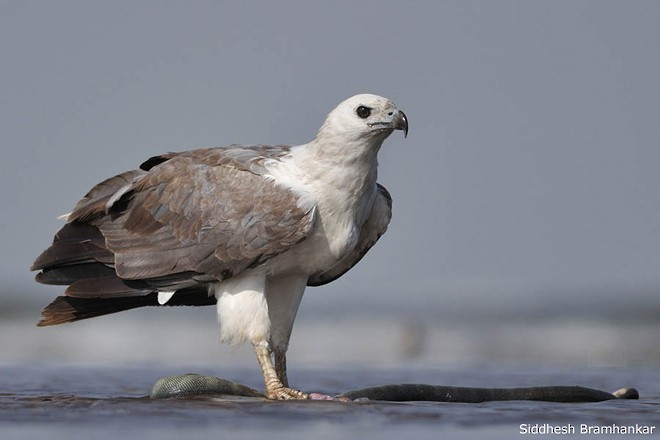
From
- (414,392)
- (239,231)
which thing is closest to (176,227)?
(239,231)

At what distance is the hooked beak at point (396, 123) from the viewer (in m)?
12.6

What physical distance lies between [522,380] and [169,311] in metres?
18.4

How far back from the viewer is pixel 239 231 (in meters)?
12.8

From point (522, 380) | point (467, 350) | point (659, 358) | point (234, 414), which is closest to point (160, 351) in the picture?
point (467, 350)

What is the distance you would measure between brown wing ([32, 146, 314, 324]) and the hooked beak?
2.84 ft

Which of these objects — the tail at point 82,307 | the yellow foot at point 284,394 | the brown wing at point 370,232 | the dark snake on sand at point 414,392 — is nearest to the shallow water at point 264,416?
the dark snake on sand at point 414,392

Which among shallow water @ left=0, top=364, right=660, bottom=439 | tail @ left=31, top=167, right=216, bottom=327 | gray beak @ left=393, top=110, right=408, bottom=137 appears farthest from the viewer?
tail @ left=31, top=167, right=216, bottom=327

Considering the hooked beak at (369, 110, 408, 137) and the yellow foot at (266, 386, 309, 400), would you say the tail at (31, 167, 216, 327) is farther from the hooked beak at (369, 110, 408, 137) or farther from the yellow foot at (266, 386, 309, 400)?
the hooked beak at (369, 110, 408, 137)

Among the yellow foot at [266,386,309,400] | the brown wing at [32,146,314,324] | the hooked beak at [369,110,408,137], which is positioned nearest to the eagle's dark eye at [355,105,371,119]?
the hooked beak at [369,110,408,137]

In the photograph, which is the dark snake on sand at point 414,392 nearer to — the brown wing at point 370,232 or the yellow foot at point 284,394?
the yellow foot at point 284,394

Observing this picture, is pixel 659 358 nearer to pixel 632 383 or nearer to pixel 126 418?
pixel 632 383

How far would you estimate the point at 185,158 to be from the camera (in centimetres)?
1359

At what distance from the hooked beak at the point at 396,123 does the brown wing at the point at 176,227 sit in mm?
865

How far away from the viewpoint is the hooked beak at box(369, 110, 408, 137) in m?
12.6
